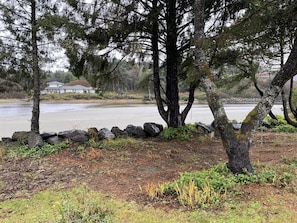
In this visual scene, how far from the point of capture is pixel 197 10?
3.39 m

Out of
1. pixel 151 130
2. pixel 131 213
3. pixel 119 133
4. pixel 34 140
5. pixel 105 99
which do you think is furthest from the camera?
pixel 105 99

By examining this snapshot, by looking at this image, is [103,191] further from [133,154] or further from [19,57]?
[19,57]

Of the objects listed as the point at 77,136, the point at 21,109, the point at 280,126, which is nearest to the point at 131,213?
the point at 77,136

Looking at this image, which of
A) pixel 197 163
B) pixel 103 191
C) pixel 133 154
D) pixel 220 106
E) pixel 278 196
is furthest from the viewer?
A: pixel 133 154

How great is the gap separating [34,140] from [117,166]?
6.83 feet

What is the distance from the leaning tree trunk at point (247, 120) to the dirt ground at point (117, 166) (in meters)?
0.77

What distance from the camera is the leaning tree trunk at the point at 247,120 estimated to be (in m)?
3.06

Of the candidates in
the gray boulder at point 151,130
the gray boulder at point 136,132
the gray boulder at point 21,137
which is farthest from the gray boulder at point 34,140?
the gray boulder at point 151,130

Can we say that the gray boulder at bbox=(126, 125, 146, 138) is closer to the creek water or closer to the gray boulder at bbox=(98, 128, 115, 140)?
the gray boulder at bbox=(98, 128, 115, 140)

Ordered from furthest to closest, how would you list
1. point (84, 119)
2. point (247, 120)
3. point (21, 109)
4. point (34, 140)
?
point (21, 109), point (84, 119), point (34, 140), point (247, 120)

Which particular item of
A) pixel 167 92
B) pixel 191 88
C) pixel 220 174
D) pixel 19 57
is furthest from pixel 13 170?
pixel 191 88

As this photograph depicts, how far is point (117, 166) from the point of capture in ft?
13.2

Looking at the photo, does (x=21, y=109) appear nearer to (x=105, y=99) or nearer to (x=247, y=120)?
(x=105, y=99)

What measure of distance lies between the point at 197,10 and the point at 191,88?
3293mm
